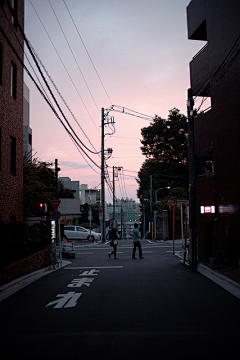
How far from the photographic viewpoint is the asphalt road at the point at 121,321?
493 cm

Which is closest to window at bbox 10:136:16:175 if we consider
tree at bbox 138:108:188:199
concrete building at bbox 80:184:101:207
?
tree at bbox 138:108:188:199

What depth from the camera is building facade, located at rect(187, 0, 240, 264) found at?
44.0 feet

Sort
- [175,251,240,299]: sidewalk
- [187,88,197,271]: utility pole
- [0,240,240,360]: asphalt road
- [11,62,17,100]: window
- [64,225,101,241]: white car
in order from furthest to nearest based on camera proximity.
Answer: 1. [64,225,101,241]: white car
2. [11,62,17,100]: window
3. [187,88,197,271]: utility pole
4. [175,251,240,299]: sidewalk
5. [0,240,240,360]: asphalt road

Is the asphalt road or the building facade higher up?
the building facade

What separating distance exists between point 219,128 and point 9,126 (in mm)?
9783

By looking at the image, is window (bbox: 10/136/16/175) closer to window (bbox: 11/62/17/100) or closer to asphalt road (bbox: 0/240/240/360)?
window (bbox: 11/62/17/100)

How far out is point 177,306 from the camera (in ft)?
24.4

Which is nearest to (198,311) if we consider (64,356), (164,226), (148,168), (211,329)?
(211,329)

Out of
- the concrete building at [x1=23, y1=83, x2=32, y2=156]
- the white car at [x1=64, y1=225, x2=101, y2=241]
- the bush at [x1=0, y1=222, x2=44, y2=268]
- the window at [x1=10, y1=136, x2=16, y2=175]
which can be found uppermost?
the concrete building at [x1=23, y1=83, x2=32, y2=156]

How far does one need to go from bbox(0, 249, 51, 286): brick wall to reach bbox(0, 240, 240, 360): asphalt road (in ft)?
2.96

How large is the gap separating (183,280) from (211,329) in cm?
512

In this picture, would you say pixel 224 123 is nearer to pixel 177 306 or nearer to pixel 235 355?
pixel 177 306

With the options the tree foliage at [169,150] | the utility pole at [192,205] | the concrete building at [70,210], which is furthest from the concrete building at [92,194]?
the utility pole at [192,205]

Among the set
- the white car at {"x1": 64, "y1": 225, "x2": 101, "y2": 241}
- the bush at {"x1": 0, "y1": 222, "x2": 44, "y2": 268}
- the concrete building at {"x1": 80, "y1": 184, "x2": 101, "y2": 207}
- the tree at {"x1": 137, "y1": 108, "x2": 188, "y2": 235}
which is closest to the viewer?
the bush at {"x1": 0, "y1": 222, "x2": 44, "y2": 268}
